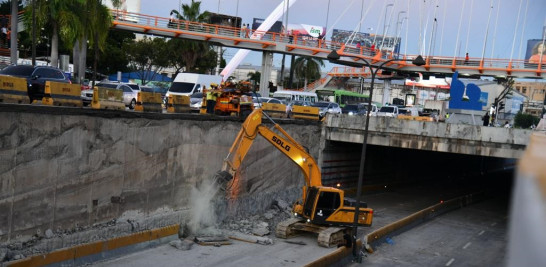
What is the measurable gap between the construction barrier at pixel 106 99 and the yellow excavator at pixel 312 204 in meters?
5.15

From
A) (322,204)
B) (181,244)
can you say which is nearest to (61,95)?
(181,244)

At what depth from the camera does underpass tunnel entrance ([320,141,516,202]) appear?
142 ft

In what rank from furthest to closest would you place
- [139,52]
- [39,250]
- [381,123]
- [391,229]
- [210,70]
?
1. [210,70]
2. [139,52]
3. [381,123]
4. [391,229]
5. [39,250]

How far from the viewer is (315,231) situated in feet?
85.4

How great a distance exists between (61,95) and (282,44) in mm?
37712

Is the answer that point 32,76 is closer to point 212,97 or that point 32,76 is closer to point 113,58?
point 212,97

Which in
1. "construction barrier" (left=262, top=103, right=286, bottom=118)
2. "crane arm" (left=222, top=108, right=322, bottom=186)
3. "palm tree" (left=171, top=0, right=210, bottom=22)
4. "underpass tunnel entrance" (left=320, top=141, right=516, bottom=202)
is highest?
"palm tree" (left=171, top=0, right=210, bottom=22)

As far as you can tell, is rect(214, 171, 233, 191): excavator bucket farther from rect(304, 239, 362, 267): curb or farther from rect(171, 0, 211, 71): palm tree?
rect(171, 0, 211, 71): palm tree

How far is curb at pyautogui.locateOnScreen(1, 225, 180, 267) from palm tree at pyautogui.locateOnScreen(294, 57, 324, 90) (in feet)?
286

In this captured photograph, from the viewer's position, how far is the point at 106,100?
23641mm

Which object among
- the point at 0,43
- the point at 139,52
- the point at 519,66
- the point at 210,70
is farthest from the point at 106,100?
the point at 210,70

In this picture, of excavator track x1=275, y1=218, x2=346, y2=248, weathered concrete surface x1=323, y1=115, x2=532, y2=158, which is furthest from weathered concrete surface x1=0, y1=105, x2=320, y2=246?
weathered concrete surface x1=323, y1=115, x2=532, y2=158

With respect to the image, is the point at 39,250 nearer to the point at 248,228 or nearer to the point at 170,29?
the point at 248,228

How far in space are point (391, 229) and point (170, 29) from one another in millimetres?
32851
